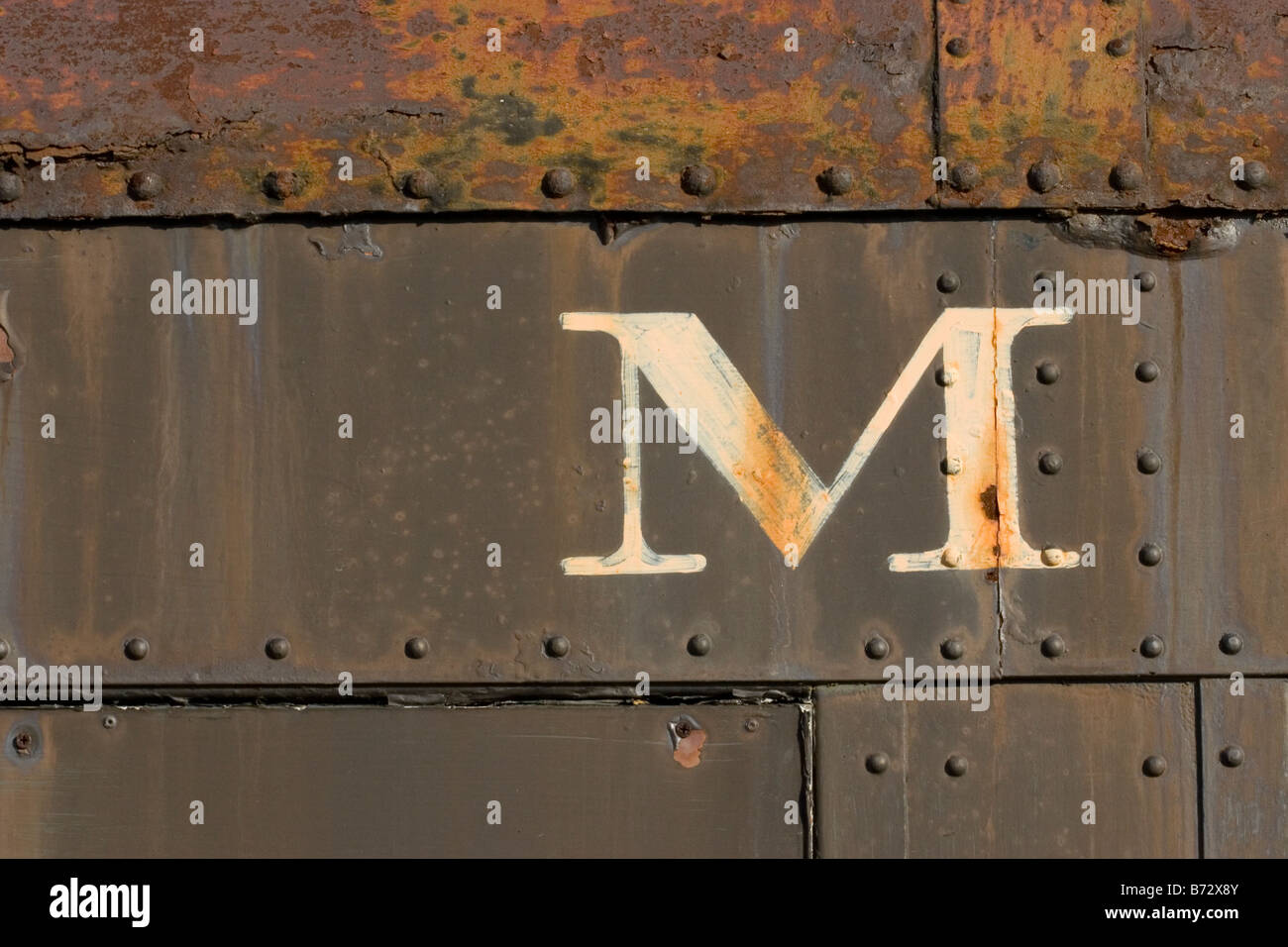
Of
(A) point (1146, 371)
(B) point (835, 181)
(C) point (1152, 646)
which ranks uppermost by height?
(B) point (835, 181)

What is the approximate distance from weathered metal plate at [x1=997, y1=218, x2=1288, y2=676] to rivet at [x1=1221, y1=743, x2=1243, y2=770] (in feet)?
0.40

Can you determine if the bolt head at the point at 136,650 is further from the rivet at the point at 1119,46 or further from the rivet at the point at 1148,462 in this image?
the rivet at the point at 1119,46

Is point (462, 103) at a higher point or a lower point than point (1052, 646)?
higher

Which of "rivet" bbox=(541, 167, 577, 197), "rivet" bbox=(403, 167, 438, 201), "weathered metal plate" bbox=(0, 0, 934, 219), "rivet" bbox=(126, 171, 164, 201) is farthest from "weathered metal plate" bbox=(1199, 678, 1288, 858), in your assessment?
"rivet" bbox=(126, 171, 164, 201)

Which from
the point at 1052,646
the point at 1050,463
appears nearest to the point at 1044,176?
the point at 1050,463

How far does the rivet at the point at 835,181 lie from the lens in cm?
178

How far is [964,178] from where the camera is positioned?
1789 mm

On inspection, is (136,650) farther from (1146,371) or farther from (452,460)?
(1146,371)

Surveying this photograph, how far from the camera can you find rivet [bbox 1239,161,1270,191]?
1.79m

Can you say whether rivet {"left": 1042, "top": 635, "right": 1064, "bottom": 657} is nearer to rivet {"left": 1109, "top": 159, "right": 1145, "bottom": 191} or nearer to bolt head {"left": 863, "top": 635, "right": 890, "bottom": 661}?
bolt head {"left": 863, "top": 635, "right": 890, "bottom": 661}

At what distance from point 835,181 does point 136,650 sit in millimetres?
1323

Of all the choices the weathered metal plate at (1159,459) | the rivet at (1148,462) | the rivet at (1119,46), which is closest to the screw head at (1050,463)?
the weathered metal plate at (1159,459)

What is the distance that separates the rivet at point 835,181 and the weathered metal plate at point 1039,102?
0.16 meters

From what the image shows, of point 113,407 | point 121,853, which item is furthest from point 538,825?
point 113,407
